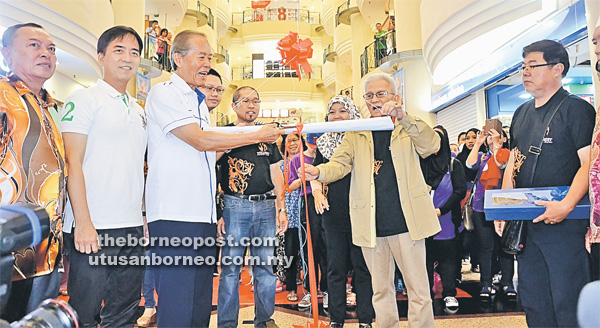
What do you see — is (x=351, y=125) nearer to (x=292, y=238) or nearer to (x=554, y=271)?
(x=554, y=271)

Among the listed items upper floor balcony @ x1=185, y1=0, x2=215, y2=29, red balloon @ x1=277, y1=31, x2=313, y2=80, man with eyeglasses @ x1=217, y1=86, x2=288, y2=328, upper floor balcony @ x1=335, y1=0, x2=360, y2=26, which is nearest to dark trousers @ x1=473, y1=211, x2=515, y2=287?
man with eyeglasses @ x1=217, y1=86, x2=288, y2=328

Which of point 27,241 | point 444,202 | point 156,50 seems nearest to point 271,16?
point 156,50

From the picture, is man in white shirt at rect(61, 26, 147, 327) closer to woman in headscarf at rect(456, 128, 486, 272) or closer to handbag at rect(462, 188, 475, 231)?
handbag at rect(462, 188, 475, 231)

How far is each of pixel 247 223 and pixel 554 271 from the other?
1.69 m

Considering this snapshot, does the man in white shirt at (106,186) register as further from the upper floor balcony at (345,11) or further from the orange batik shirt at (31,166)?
the upper floor balcony at (345,11)

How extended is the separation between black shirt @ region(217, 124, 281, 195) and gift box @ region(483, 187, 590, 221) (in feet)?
4.53

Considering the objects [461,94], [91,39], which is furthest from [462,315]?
[91,39]

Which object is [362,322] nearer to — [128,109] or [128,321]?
[128,321]

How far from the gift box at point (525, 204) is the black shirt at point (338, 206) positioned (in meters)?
1.00

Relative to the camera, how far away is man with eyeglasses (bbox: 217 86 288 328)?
2.52 meters

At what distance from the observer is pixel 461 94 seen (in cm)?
821

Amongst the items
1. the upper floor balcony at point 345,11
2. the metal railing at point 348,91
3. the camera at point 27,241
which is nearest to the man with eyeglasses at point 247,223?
the metal railing at point 348,91

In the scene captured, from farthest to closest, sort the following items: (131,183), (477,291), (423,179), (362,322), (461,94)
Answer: (461,94)
(477,291)
(362,322)
(423,179)
(131,183)

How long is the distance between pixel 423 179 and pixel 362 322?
102 cm
